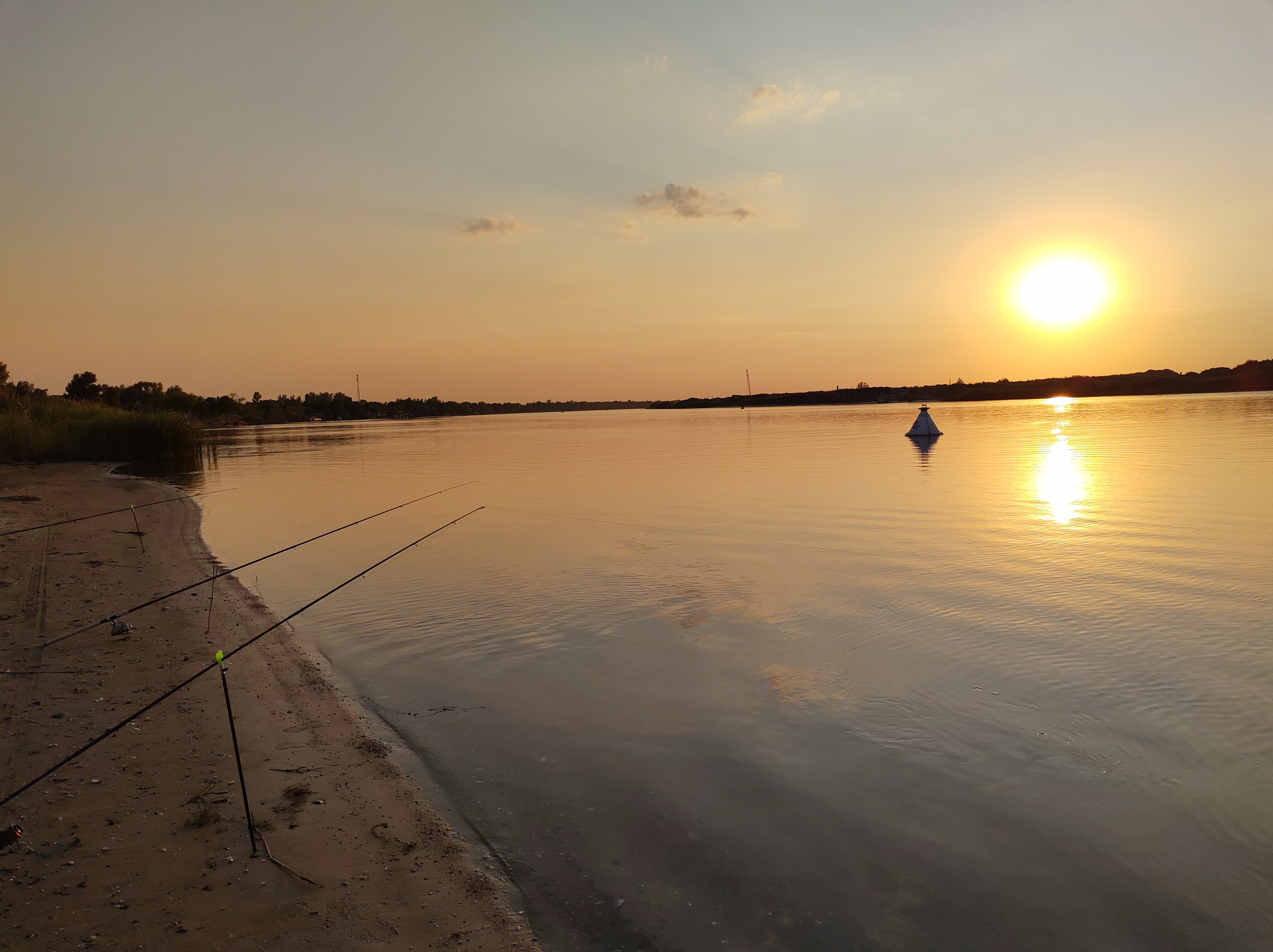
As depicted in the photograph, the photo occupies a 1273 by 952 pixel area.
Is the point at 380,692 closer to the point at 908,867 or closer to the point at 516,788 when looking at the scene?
the point at 516,788

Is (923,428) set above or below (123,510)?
above

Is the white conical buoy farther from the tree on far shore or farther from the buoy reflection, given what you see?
the tree on far shore

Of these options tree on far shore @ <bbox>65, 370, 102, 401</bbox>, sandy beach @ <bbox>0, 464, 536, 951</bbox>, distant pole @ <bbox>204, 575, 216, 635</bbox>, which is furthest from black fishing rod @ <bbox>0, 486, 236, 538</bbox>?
tree on far shore @ <bbox>65, 370, 102, 401</bbox>

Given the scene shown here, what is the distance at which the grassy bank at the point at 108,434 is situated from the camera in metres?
35.6

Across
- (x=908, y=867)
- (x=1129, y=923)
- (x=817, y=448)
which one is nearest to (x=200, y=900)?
(x=908, y=867)

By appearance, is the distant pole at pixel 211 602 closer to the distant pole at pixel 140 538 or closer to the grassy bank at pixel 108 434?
the distant pole at pixel 140 538

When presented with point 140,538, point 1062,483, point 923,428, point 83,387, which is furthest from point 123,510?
point 83,387

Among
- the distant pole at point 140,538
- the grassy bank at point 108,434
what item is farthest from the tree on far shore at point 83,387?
the distant pole at point 140,538

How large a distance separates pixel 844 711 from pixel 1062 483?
60.0 feet

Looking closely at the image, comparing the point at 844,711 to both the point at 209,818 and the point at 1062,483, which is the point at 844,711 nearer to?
the point at 209,818

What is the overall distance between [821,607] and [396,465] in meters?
28.2

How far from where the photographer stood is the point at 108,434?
3788cm

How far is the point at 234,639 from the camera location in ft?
27.9

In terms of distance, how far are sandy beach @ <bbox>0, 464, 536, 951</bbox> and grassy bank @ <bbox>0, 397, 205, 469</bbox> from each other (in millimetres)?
33738
